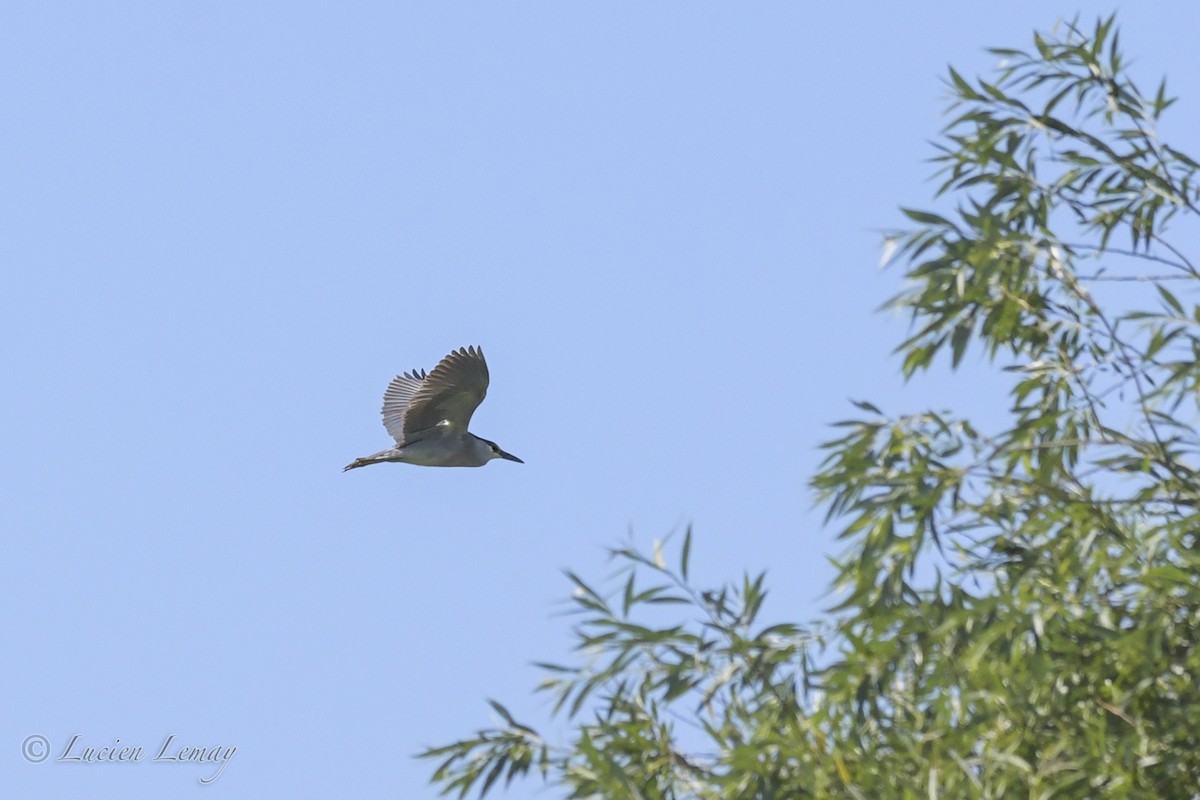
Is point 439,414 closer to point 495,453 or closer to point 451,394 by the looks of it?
point 451,394

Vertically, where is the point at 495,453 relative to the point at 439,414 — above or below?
above

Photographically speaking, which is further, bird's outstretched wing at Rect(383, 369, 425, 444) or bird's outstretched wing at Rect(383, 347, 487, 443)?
bird's outstretched wing at Rect(383, 369, 425, 444)

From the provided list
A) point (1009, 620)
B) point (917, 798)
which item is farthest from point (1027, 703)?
point (917, 798)

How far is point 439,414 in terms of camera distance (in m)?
16.0

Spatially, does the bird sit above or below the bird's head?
below

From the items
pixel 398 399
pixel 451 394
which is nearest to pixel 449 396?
pixel 451 394

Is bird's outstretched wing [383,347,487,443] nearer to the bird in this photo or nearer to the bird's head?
the bird

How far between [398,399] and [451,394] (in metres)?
1.99

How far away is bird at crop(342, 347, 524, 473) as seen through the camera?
15203 millimetres

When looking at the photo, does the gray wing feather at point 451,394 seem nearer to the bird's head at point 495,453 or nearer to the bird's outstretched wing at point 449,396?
the bird's outstretched wing at point 449,396

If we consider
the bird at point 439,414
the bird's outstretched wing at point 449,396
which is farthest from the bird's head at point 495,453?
the bird's outstretched wing at point 449,396

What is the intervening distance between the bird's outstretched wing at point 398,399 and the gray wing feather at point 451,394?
900mm

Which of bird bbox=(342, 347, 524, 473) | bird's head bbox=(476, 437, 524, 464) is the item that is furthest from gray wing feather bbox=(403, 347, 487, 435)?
bird's head bbox=(476, 437, 524, 464)

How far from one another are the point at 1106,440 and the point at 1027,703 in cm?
135
